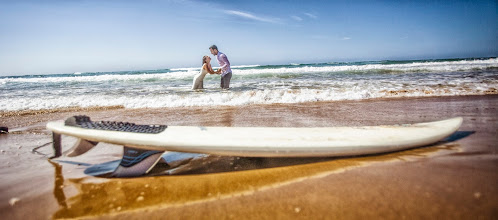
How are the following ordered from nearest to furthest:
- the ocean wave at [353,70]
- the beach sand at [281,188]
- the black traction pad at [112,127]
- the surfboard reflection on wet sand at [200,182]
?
the beach sand at [281,188]
the surfboard reflection on wet sand at [200,182]
the black traction pad at [112,127]
the ocean wave at [353,70]

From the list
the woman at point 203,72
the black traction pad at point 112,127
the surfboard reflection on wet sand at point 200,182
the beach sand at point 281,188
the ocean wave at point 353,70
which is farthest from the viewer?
the ocean wave at point 353,70

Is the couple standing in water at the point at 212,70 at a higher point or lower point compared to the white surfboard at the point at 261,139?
higher

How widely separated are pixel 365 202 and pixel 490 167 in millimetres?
977

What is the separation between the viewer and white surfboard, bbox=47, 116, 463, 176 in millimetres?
1616

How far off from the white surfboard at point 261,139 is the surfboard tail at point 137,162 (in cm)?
4

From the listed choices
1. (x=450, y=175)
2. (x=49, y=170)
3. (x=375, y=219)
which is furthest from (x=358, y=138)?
(x=49, y=170)

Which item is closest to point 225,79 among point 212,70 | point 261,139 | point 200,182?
point 212,70

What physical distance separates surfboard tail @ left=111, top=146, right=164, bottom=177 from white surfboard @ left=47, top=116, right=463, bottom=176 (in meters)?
0.04

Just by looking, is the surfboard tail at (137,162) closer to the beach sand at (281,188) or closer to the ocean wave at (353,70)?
the beach sand at (281,188)

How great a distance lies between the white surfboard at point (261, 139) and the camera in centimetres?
162

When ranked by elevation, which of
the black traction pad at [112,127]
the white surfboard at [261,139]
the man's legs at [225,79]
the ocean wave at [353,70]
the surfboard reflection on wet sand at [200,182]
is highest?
the ocean wave at [353,70]

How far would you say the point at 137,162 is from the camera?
1.66 m

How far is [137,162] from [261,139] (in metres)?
0.87

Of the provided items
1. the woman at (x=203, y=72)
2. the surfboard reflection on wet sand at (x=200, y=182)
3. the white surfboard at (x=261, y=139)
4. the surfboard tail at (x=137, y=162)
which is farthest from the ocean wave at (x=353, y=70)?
the surfboard tail at (x=137, y=162)
